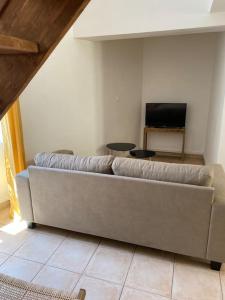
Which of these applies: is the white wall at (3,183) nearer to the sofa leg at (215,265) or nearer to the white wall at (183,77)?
the sofa leg at (215,265)

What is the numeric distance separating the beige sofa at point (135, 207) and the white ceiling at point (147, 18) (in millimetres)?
1849

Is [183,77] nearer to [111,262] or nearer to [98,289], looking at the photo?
[111,262]

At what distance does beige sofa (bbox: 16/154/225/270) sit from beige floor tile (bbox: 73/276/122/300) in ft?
1.38

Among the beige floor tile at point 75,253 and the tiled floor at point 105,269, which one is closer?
the tiled floor at point 105,269

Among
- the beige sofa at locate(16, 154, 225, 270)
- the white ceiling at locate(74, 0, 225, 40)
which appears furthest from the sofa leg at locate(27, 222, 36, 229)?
the white ceiling at locate(74, 0, 225, 40)

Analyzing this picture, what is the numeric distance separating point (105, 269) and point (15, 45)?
1.80 m

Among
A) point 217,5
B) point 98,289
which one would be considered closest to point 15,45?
point 98,289

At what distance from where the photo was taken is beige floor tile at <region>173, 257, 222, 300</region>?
169cm

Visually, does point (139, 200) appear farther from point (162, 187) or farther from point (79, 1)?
point (79, 1)

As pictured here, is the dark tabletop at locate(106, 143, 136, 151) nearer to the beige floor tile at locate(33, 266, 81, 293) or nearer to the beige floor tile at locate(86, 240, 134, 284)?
the beige floor tile at locate(86, 240, 134, 284)

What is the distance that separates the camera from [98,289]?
174 cm

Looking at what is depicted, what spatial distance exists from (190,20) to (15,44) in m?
2.64

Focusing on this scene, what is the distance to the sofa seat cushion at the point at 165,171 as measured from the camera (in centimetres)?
183

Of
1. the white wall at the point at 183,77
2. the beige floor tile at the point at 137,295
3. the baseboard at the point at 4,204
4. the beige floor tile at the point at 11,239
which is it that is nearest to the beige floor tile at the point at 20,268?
the beige floor tile at the point at 11,239
